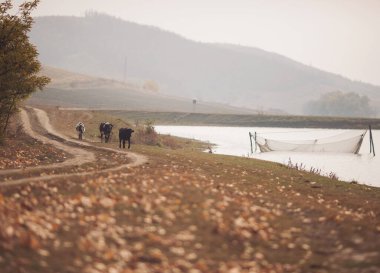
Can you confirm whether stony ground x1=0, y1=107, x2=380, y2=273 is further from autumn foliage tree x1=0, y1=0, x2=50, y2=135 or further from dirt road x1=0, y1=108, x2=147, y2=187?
autumn foliage tree x1=0, y1=0, x2=50, y2=135

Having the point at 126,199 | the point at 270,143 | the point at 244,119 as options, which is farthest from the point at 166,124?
the point at 126,199

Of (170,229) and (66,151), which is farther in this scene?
(66,151)

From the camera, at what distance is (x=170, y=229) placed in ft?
42.9

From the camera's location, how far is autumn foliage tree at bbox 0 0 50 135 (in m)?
30.1

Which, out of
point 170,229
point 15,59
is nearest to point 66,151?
point 15,59

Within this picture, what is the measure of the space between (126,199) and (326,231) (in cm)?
670

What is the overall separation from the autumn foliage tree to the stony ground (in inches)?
642

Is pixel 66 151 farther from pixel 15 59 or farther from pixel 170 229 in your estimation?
pixel 170 229

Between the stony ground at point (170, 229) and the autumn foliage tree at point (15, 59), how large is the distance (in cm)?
1631

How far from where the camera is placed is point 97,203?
45.8ft

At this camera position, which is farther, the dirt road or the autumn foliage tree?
the autumn foliage tree

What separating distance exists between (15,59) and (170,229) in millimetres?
22440

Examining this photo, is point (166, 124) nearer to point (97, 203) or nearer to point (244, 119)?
point (244, 119)

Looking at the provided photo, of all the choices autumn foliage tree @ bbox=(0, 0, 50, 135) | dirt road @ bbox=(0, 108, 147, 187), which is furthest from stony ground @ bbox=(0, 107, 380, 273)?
autumn foliage tree @ bbox=(0, 0, 50, 135)
